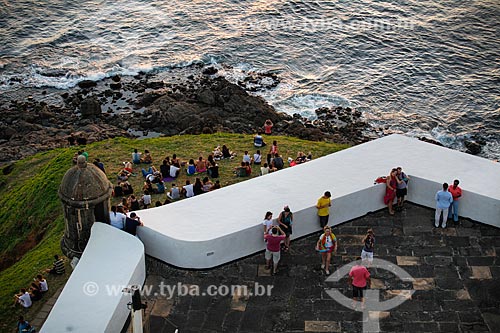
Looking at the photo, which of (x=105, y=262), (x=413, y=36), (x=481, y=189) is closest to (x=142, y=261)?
(x=105, y=262)

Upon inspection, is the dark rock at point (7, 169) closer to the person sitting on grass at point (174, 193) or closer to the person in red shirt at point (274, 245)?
the person sitting on grass at point (174, 193)

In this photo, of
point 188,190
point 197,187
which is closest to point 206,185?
point 197,187

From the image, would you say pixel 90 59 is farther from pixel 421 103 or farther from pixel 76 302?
pixel 76 302

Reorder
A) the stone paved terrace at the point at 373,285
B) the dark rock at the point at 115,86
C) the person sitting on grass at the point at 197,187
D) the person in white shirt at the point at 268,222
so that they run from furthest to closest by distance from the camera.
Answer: the dark rock at the point at 115,86 → the person sitting on grass at the point at 197,187 → the person in white shirt at the point at 268,222 → the stone paved terrace at the point at 373,285

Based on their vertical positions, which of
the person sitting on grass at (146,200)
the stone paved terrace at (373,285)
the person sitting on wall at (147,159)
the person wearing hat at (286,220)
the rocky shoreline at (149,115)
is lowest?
the rocky shoreline at (149,115)

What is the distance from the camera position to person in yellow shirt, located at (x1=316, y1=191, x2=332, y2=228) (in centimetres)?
1908

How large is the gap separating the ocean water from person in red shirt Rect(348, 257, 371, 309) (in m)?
25.3

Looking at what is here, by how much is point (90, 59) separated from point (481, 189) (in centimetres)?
3717

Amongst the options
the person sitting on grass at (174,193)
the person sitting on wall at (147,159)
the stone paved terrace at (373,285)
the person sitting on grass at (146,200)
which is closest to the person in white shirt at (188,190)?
the person sitting on grass at (174,193)

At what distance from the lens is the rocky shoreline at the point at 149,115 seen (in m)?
40.8

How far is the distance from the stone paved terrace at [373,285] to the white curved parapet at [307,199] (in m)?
0.32

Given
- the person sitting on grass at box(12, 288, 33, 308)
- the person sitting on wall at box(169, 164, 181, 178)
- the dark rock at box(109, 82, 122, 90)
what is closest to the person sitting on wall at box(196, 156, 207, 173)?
the person sitting on wall at box(169, 164, 181, 178)

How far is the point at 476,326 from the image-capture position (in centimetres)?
1666

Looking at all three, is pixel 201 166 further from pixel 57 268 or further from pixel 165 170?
pixel 57 268
